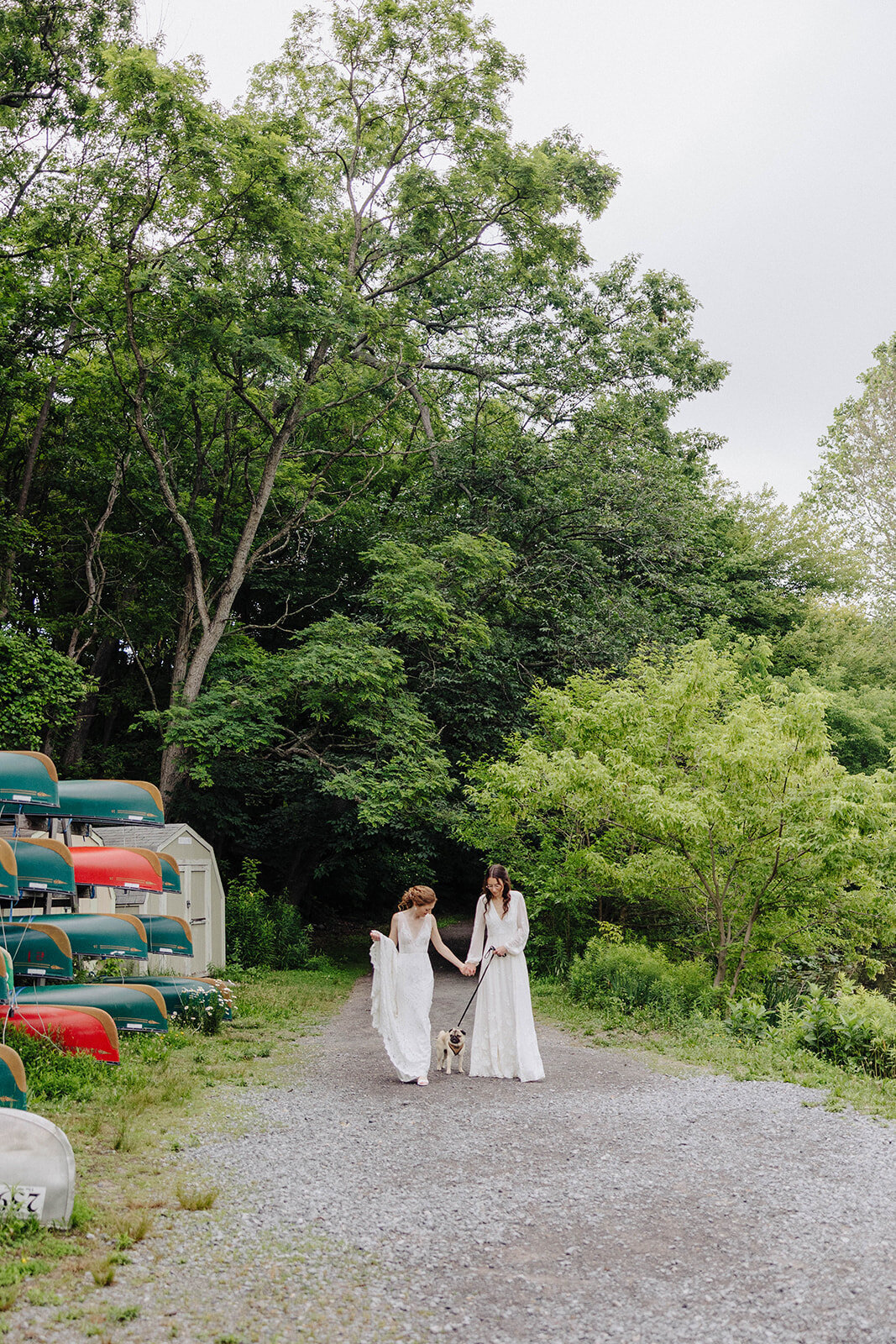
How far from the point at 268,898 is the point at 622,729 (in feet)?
46.3

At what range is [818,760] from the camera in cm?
1261

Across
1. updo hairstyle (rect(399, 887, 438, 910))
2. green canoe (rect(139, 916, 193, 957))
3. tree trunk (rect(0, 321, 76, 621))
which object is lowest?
green canoe (rect(139, 916, 193, 957))

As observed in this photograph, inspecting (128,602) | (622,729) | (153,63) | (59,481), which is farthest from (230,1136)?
(59,481)

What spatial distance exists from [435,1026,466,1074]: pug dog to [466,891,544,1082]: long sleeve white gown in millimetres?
156

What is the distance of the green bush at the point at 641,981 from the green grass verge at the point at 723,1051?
0.95ft

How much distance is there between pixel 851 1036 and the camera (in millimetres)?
9875

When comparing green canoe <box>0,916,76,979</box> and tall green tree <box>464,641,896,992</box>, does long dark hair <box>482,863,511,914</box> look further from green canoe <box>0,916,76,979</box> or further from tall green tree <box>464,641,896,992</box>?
green canoe <box>0,916,76,979</box>

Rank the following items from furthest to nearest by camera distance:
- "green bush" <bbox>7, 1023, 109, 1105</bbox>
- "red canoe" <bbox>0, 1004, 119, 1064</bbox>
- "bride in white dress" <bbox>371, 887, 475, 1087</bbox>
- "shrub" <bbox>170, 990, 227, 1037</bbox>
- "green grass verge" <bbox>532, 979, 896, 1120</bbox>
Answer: "shrub" <bbox>170, 990, 227, 1037</bbox> < "red canoe" <bbox>0, 1004, 119, 1064</bbox> < "bride in white dress" <bbox>371, 887, 475, 1087</bbox> < "green grass verge" <bbox>532, 979, 896, 1120</bbox> < "green bush" <bbox>7, 1023, 109, 1105</bbox>

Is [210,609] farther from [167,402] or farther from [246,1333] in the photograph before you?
[246,1333]

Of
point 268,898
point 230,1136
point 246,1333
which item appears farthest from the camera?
point 268,898

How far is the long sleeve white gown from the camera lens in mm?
8898

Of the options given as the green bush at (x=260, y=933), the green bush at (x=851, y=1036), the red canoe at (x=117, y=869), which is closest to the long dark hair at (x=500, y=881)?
the green bush at (x=851, y=1036)

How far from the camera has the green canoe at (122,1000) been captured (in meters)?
10.1

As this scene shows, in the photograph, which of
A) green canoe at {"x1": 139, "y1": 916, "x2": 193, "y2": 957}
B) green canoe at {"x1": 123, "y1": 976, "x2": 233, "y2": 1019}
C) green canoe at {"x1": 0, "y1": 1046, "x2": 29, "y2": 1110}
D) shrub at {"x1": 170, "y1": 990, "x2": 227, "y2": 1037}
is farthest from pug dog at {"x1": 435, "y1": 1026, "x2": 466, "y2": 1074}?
green canoe at {"x1": 139, "y1": 916, "x2": 193, "y2": 957}
